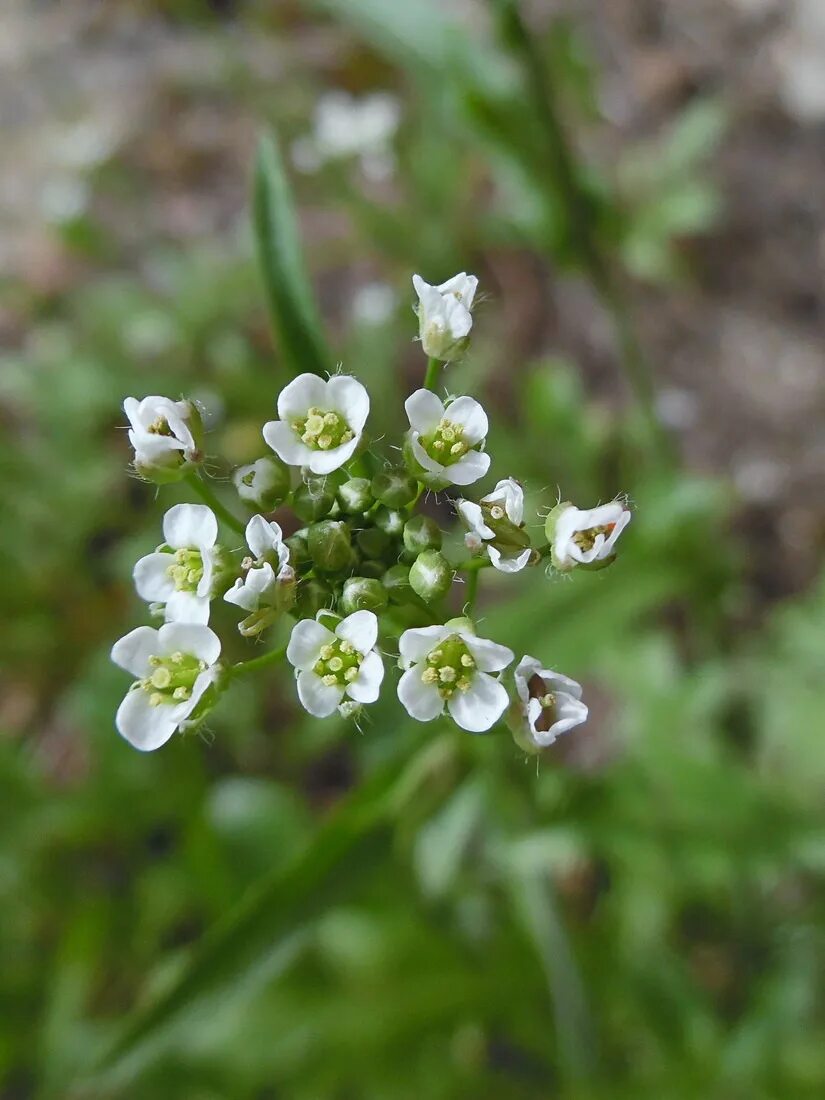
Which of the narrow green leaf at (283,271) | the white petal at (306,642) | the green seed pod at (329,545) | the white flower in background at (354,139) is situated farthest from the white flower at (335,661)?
the white flower in background at (354,139)

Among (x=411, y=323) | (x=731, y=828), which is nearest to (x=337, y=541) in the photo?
(x=731, y=828)

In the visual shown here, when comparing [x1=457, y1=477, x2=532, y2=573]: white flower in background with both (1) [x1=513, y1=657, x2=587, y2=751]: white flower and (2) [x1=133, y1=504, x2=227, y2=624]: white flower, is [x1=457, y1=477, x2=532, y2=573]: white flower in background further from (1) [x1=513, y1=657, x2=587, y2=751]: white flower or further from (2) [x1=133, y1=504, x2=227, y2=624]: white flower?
(2) [x1=133, y1=504, x2=227, y2=624]: white flower

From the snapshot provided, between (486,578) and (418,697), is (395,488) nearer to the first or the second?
(418,697)

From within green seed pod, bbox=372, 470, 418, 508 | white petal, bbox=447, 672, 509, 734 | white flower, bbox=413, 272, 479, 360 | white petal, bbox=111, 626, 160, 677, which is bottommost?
white petal, bbox=447, 672, 509, 734

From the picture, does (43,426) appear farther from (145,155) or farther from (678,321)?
(678,321)

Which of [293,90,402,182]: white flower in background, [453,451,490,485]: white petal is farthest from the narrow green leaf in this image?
[293,90,402,182]: white flower in background
